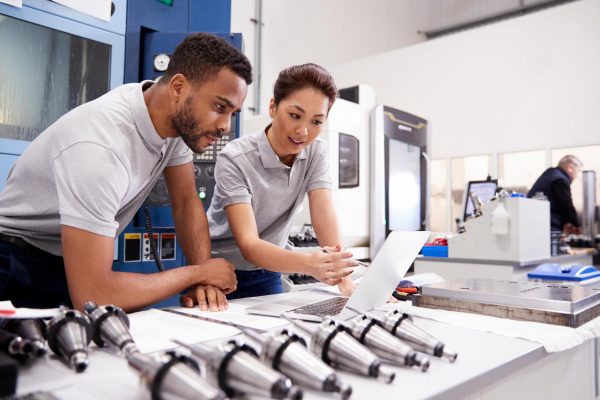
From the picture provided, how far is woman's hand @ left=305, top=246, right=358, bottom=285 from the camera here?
46.3 inches

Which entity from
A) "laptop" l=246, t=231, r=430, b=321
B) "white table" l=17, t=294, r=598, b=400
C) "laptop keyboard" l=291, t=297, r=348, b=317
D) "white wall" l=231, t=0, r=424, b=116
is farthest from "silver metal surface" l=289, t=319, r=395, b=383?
"white wall" l=231, t=0, r=424, b=116

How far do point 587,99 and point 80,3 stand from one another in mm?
4733

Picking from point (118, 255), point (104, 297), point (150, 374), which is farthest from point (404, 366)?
point (118, 255)

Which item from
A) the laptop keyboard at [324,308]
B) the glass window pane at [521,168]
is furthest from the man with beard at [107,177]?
the glass window pane at [521,168]

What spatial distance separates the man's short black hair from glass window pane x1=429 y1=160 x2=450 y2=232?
468 cm

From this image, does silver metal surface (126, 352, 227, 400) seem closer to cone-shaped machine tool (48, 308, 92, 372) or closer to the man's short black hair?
cone-shaped machine tool (48, 308, 92, 372)

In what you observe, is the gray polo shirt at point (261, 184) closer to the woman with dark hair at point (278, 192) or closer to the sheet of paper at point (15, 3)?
the woman with dark hair at point (278, 192)

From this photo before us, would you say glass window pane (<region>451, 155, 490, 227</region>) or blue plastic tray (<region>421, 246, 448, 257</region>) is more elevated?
glass window pane (<region>451, 155, 490, 227</region>)

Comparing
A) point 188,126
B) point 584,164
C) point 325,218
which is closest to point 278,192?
point 325,218

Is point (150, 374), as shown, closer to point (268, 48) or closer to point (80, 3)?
point (80, 3)

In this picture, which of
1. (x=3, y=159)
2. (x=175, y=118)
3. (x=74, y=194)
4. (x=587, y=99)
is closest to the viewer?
(x=74, y=194)


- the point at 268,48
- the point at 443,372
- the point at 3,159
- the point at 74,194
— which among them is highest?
the point at 268,48

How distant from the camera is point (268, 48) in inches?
203

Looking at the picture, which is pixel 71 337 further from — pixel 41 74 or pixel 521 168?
pixel 521 168
